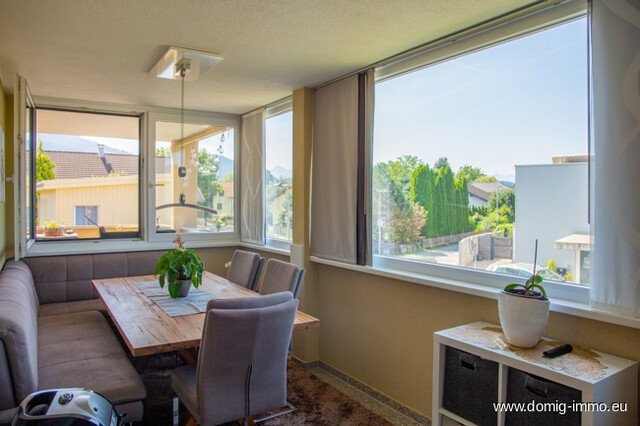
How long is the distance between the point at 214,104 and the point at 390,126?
2.14 m

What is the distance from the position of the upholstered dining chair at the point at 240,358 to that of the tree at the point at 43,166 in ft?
10.5

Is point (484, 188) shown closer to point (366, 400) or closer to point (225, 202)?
point (366, 400)

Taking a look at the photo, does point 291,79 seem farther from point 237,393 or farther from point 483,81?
point 237,393

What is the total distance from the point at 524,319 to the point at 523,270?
494 millimetres

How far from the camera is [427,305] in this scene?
8.87 ft

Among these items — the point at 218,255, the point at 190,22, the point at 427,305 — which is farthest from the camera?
the point at 218,255

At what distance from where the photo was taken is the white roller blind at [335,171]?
3.25m

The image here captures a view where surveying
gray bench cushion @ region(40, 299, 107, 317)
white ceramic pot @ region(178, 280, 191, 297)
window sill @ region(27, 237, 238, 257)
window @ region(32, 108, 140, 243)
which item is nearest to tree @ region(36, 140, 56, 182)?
window @ region(32, 108, 140, 243)

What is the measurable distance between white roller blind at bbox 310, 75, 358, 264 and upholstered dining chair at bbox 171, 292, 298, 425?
1324mm

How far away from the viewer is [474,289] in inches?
92.9

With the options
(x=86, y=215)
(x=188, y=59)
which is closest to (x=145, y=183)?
(x=86, y=215)

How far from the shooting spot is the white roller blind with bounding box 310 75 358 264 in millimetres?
3252

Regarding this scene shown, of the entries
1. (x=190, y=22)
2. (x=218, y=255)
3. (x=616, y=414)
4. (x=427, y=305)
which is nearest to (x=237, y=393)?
(x=427, y=305)

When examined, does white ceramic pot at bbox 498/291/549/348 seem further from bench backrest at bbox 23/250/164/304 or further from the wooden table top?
bench backrest at bbox 23/250/164/304
